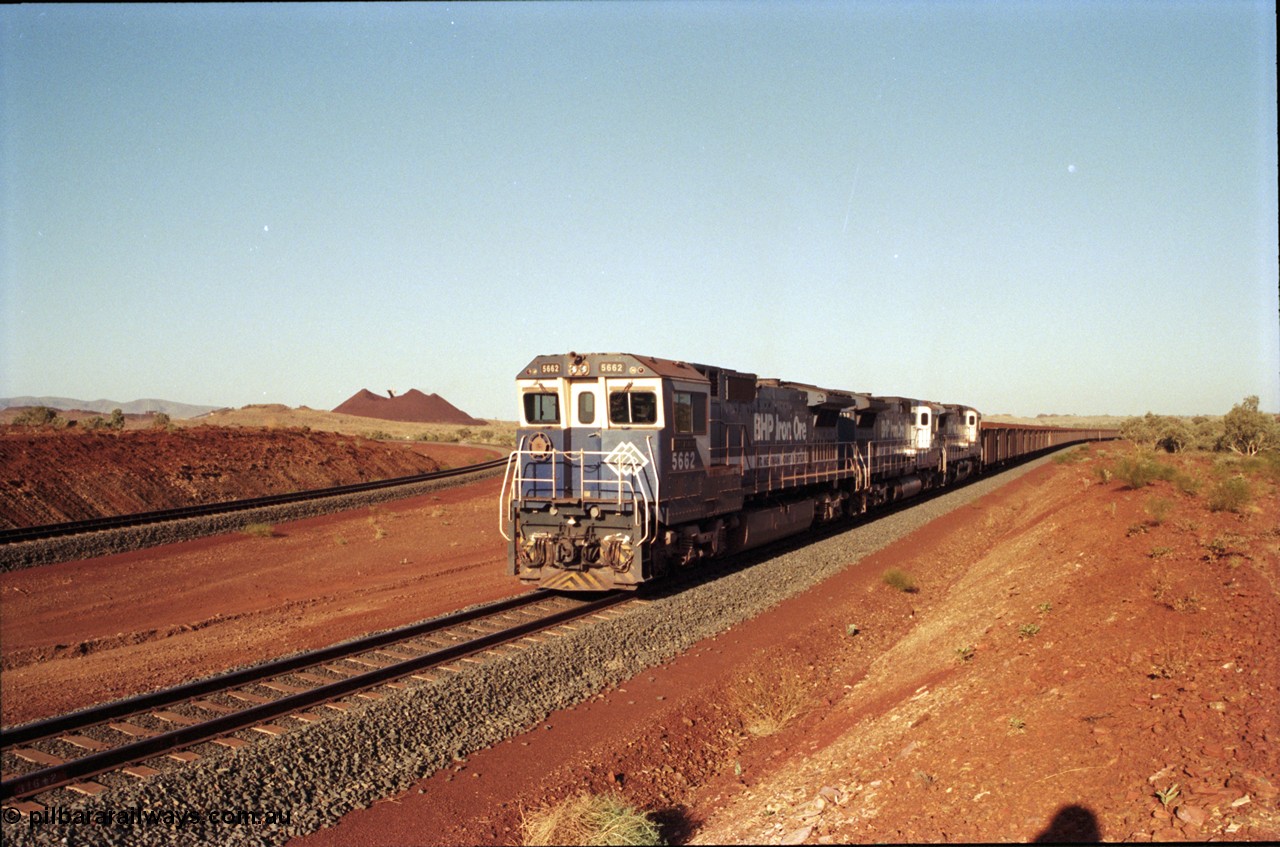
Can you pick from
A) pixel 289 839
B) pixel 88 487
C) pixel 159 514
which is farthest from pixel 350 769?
pixel 88 487

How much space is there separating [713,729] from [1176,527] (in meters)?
11.1

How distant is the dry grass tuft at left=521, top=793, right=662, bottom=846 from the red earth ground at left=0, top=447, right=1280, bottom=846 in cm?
46

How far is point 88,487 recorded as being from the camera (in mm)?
27172

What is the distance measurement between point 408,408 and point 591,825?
14842 centimetres

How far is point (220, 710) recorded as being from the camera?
847 centimetres

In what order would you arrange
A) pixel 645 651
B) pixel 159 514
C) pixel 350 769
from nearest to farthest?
pixel 350 769 → pixel 645 651 → pixel 159 514

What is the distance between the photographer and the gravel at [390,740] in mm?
6164

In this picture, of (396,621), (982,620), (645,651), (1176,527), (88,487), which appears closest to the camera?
(645,651)

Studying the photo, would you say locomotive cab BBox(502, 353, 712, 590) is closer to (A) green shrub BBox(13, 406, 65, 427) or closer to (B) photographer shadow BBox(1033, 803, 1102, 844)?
(B) photographer shadow BBox(1033, 803, 1102, 844)

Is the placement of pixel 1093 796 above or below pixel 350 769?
above

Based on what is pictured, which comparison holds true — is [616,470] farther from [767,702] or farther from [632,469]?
[767,702]

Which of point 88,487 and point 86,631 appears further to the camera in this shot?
point 88,487

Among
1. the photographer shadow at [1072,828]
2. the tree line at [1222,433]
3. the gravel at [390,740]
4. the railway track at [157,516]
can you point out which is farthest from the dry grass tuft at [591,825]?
the tree line at [1222,433]

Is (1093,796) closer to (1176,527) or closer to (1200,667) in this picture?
(1200,667)
